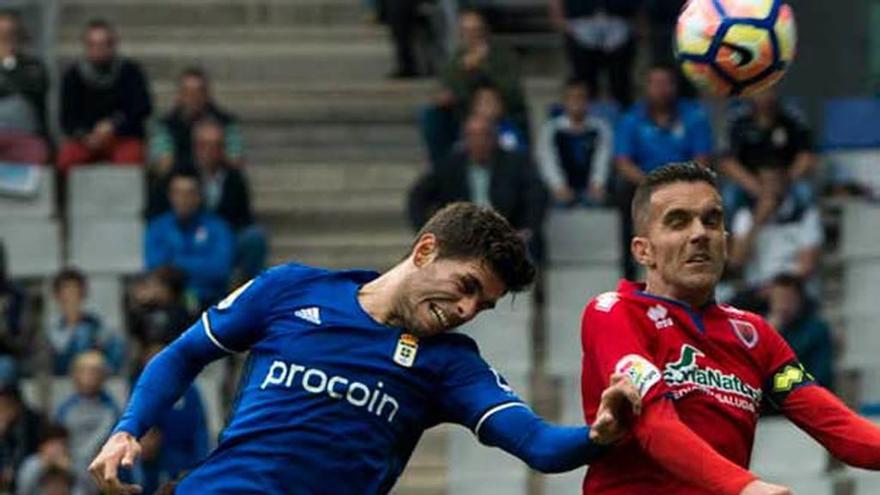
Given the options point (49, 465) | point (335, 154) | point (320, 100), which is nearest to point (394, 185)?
point (335, 154)

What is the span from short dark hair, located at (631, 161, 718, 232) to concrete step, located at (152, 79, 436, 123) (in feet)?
34.7

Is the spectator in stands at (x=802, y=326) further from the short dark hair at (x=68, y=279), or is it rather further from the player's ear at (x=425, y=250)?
the player's ear at (x=425, y=250)

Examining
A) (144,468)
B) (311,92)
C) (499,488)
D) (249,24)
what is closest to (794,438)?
(499,488)

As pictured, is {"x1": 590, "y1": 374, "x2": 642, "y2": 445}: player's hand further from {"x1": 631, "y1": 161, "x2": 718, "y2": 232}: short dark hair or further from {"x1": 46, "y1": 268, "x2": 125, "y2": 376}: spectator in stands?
{"x1": 46, "y1": 268, "x2": 125, "y2": 376}: spectator in stands

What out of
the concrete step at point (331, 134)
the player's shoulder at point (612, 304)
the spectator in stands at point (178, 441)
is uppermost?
the player's shoulder at point (612, 304)

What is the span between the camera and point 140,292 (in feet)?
49.6

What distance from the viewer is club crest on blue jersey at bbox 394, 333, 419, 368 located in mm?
7426

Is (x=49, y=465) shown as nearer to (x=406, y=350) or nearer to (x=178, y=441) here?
(x=178, y=441)

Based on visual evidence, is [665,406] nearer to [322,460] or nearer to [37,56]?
[322,460]

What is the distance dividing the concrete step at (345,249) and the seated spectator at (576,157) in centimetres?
110

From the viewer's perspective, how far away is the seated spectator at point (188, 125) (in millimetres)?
16422

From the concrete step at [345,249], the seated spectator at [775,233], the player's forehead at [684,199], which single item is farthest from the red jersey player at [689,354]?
the concrete step at [345,249]

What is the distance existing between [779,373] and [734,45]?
69.0 inches

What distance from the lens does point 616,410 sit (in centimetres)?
682
